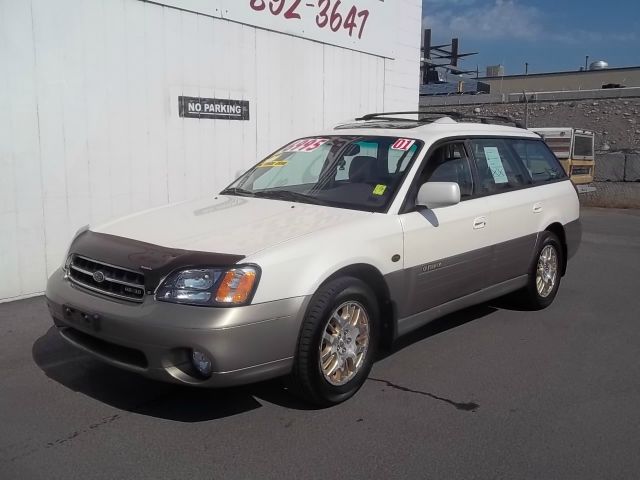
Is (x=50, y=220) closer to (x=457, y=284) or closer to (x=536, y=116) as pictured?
(x=457, y=284)

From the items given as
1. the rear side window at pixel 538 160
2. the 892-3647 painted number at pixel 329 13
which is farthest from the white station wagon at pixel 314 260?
the 892-3647 painted number at pixel 329 13

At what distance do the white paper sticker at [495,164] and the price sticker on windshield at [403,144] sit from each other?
36.3 inches

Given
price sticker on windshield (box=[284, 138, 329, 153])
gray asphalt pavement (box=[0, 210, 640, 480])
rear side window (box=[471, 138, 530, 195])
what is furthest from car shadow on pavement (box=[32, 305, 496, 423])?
rear side window (box=[471, 138, 530, 195])

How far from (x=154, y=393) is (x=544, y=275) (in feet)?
12.5

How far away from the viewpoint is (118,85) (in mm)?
6660

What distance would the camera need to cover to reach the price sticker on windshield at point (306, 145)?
5.17m

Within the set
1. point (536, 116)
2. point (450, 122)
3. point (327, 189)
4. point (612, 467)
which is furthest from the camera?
point (536, 116)

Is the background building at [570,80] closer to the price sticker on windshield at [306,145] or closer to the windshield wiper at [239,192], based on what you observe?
the price sticker on windshield at [306,145]

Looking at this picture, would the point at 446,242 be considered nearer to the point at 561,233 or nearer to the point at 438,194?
the point at 438,194

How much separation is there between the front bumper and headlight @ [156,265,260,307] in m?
0.04

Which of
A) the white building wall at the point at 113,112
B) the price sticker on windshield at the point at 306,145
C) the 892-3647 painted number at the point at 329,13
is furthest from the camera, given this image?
the 892-3647 painted number at the point at 329,13

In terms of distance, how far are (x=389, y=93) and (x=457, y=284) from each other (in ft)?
21.4

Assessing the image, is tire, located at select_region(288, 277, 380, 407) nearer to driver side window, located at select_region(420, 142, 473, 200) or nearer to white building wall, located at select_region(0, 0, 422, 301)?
driver side window, located at select_region(420, 142, 473, 200)

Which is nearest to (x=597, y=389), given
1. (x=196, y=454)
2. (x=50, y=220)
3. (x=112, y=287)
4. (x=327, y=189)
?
(x=327, y=189)
